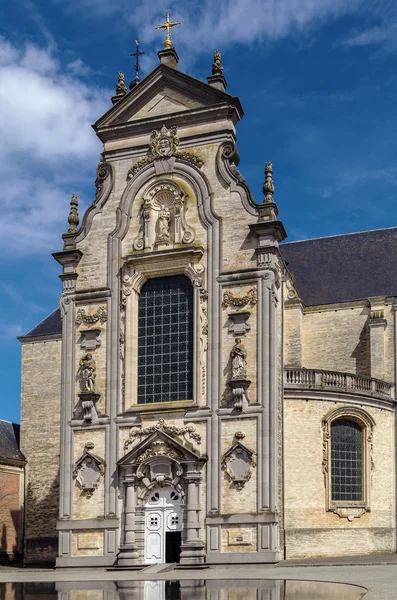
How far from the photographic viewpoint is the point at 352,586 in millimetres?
19922

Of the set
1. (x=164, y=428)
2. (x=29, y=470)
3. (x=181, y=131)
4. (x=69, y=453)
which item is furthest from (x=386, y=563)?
(x=29, y=470)

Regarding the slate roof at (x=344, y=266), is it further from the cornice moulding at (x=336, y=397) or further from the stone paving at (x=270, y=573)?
the stone paving at (x=270, y=573)

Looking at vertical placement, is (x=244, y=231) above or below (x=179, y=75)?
below

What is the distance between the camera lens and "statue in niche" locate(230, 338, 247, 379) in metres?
29.0

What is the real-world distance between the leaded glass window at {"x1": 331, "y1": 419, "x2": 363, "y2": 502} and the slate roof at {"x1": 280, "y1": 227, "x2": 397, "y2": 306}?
294 inches

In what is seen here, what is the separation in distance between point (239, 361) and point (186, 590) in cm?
973

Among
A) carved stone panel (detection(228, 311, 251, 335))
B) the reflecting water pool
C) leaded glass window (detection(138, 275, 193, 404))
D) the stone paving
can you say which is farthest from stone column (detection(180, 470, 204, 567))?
carved stone panel (detection(228, 311, 251, 335))

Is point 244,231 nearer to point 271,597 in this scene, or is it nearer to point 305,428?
point 305,428

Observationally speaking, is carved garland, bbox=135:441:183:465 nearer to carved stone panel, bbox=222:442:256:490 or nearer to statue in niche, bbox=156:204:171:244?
carved stone panel, bbox=222:442:256:490

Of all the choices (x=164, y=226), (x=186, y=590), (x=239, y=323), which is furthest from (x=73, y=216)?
(x=186, y=590)

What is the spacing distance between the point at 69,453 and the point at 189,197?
9.53 meters

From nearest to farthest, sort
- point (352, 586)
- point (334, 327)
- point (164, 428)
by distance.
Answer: point (352, 586) < point (164, 428) < point (334, 327)

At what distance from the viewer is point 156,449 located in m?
29.5

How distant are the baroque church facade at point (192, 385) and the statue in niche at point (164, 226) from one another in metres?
0.05
